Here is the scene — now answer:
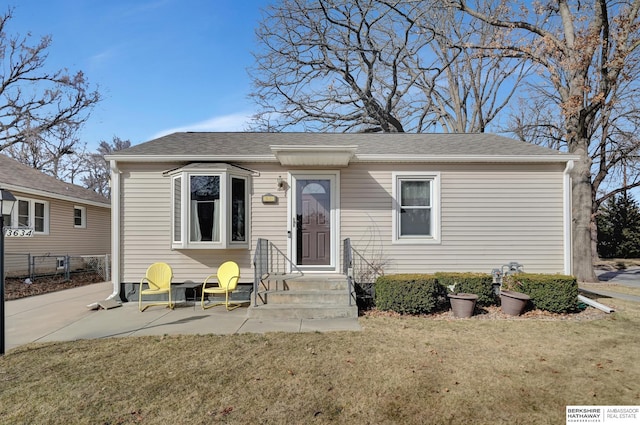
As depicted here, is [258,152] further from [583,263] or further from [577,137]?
[583,263]

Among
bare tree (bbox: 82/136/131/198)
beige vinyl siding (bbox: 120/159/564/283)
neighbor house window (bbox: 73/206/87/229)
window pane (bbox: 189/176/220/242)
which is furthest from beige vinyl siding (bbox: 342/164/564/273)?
bare tree (bbox: 82/136/131/198)

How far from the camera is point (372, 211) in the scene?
7559 mm

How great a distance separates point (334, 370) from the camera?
3.85m

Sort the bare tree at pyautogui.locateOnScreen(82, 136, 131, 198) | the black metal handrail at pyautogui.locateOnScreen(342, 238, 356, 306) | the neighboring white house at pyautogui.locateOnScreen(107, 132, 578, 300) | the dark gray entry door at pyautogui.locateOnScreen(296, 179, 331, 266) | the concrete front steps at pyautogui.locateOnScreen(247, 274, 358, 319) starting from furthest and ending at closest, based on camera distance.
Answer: the bare tree at pyautogui.locateOnScreen(82, 136, 131, 198)
the dark gray entry door at pyautogui.locateOnScreen(296, 179, 331, 266)
the neighboring white house at pyautogui.locateOnScreen(107, 132, 578, 300)
the black metal handrail at pyautogui.locateOnScreen(342, 238, 356, 306)
the concrete front steps at pyautogui.locateOnScreen(247, 274, 358, 319)

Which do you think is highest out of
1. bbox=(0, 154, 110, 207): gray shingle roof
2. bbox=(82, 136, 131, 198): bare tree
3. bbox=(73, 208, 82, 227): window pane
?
bbox=(82, 136, 131, 198): bare tree

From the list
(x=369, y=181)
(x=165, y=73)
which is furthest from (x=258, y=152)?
(x=165, y=73)

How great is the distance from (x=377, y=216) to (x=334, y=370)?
167 inches

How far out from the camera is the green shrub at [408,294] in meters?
6.25

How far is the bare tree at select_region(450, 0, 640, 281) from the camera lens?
10.6 m

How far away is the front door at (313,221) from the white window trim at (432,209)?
1.39 metres

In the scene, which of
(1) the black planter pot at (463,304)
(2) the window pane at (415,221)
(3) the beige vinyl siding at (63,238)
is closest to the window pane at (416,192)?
(2) the window pane at (415,221)

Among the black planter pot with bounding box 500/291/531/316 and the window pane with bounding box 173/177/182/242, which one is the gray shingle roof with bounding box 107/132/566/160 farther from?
the black planter pot with bounding box 500/291/531/316

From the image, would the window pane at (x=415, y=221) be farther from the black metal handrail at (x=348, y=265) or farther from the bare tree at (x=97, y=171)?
the bare tree at (x=97, y=171)

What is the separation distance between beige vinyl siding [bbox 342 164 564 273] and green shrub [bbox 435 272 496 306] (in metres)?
0.77
